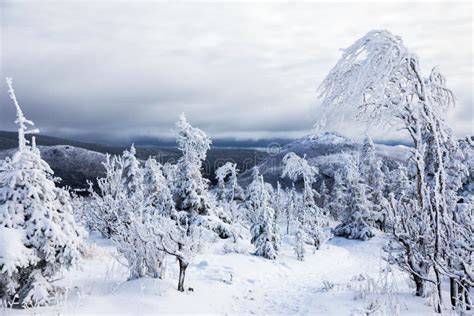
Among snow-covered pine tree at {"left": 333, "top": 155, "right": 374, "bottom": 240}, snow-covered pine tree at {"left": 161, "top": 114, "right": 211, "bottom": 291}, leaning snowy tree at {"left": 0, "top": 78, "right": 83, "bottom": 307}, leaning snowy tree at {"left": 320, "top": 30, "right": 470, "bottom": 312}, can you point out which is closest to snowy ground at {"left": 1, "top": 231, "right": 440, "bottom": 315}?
leaning snowy tree at {"left": 0, "top": 78, "right": 83, "bottom": 307}

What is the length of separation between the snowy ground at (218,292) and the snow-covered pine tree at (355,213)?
58.0 feet

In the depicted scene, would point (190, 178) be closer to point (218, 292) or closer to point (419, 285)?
point (218, 292)

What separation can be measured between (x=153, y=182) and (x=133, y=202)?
15.4 meters

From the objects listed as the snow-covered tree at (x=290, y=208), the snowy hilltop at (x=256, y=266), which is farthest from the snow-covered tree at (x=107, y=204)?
the snow-covered tree at (x=290, y=208)

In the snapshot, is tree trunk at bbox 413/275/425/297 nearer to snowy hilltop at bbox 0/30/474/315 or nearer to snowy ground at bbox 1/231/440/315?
snowy hilltop at bbox 0/30/474/315

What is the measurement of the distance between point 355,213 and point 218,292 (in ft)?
83.4

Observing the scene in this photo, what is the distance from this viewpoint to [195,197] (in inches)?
929

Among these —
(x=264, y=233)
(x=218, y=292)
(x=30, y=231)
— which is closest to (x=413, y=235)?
(x=218, y=292)

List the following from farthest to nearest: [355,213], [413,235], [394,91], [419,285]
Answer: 1. [355,213]
2. [419,285]
3. [413,235]
4. [394,91]

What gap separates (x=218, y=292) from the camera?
34.3ft

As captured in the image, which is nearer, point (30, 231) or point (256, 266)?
point (30, 231)

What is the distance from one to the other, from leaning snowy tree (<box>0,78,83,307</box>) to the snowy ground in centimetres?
42

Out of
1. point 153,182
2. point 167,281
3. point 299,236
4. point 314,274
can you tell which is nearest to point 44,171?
point 167,281

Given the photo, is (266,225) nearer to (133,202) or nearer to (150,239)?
(133,202)
